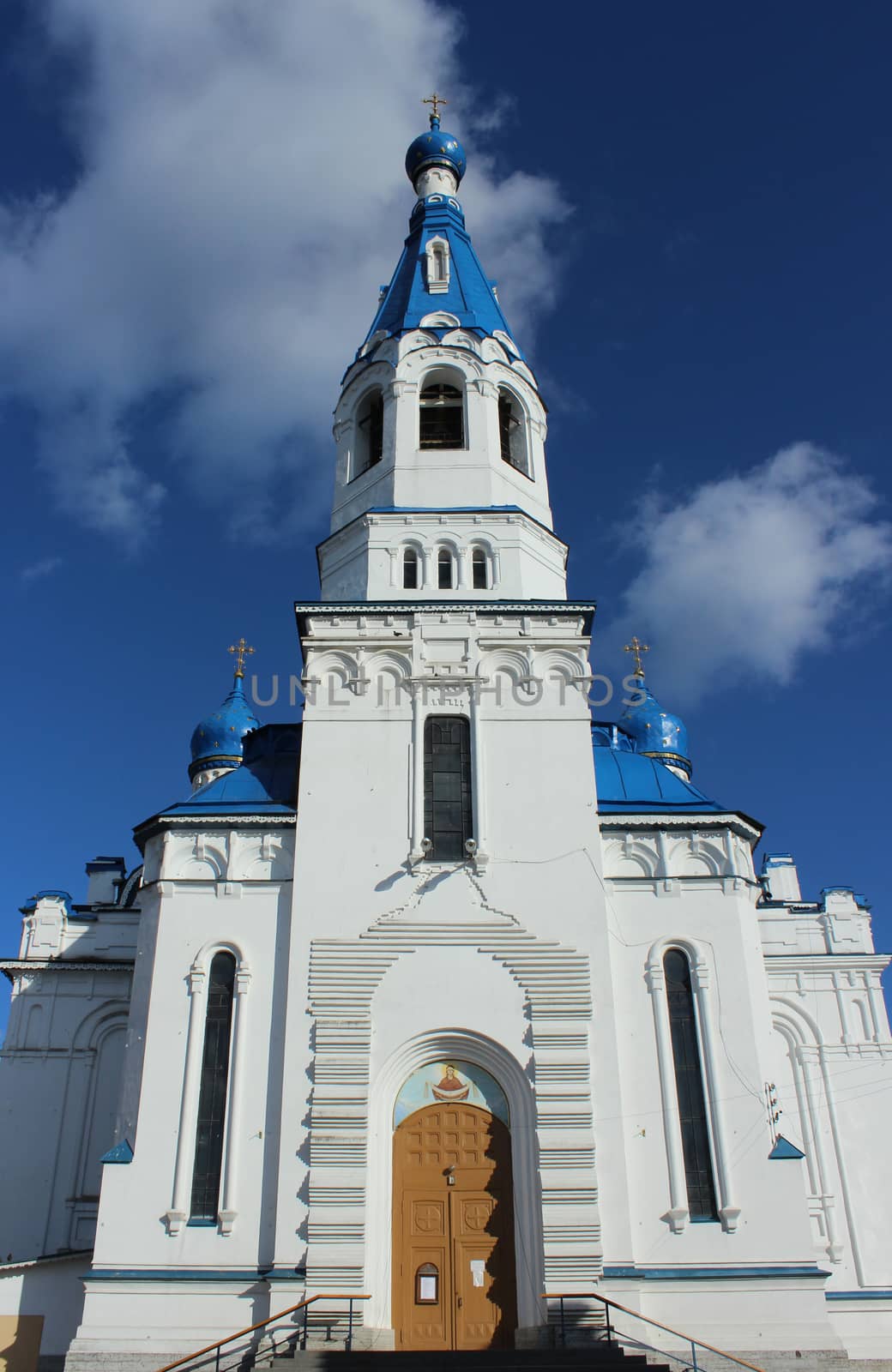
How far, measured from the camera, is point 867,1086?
19719 millimetres

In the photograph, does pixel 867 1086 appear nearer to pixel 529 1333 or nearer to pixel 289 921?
pixel 529 1333

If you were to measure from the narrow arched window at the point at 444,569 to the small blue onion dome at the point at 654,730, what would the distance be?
893 centimetres

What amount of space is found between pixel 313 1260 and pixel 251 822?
5.90 m

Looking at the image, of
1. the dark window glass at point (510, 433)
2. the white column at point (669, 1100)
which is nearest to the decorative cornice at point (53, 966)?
the white column at point (669, 1100)

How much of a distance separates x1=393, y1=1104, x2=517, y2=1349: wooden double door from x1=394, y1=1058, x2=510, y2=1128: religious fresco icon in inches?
3.9

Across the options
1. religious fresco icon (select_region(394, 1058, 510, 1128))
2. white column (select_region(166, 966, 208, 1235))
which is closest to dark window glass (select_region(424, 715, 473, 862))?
religious fresco icon (select_region(394, 1058, 510, 1128))

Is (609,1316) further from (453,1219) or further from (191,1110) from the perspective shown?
(191,1110)

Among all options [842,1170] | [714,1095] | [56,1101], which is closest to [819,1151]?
[842,1170]

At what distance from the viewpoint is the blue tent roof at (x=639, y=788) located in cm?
1728

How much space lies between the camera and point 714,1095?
594 inches

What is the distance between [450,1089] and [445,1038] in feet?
2.17

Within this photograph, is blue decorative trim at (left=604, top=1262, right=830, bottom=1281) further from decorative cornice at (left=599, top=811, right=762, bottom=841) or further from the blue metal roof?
the blue metal roof

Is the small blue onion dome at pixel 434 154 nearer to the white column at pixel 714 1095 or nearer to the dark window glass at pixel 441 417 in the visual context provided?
the dark window glass at pixel 441 417

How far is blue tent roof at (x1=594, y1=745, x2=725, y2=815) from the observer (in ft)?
56.7
